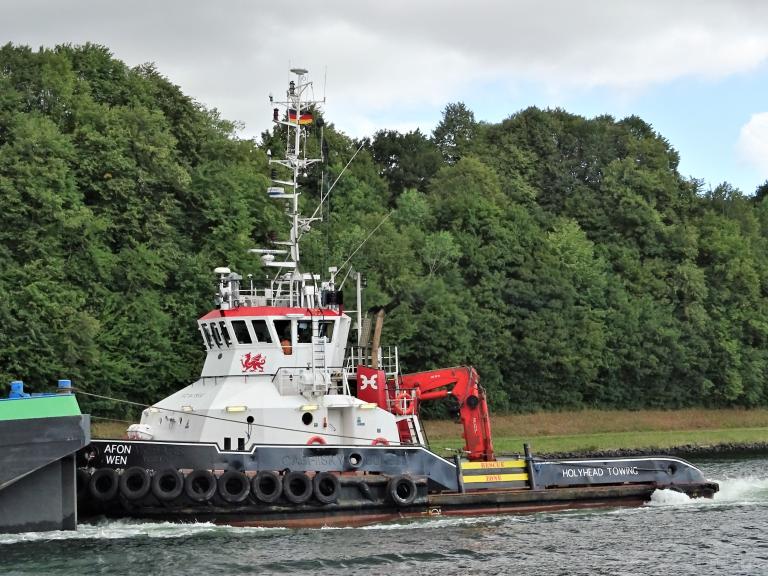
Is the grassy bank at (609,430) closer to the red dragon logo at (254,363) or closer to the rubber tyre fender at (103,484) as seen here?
the red dragon logo at (254,363)

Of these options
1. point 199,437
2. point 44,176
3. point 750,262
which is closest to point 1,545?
Answer: point 199,437

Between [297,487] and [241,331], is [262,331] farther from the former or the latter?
[297,487]

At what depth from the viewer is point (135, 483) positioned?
2094cm

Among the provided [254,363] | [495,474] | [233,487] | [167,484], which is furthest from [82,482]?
[495,474]

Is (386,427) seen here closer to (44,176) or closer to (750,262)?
(44,176)

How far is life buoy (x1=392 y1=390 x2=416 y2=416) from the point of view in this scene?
24.0m

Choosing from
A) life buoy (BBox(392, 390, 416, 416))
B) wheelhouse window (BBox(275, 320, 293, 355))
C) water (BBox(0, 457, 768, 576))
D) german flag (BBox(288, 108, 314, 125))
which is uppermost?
german flag (BBox(288, 108, 314, 125))

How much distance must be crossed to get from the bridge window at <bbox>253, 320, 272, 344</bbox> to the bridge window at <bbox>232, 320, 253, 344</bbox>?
165 millimetres

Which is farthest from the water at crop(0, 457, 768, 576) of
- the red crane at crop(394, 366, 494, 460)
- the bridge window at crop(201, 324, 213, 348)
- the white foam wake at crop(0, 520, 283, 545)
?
the bridge window at crop(201, 324, 213, 348)

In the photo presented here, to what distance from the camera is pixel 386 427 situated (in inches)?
913

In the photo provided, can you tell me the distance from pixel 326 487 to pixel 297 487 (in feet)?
1.80

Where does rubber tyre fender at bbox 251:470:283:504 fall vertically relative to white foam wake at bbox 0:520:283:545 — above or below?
above

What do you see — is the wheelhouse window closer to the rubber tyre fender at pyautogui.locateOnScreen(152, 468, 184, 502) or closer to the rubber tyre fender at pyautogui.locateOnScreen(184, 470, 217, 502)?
the rubber tyre fender at pyautogui.locateOnScreen(184, 470, 217, 502)

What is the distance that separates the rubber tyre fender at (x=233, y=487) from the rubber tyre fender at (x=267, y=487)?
170 mm
